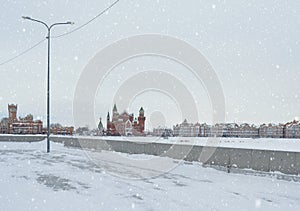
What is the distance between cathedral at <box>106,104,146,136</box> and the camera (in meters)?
126

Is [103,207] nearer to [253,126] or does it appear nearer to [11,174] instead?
[11,174]

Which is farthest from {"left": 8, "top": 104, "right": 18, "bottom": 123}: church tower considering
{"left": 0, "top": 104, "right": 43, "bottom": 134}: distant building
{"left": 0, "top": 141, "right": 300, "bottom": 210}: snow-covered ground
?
{"left": 0, "top": 141, "right": 300, "bottom": 210}: snow-covered ground

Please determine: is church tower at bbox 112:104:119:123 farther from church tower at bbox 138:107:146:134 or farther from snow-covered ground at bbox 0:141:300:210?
snow-covered ground at bbox 0:141:300:210

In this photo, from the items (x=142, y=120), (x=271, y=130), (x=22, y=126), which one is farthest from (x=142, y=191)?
(x=271, y=130)

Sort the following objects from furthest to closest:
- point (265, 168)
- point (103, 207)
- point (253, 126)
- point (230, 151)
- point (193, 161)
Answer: point (253, 126) < point (193, 161) < point (230, 151) < point (265, 168) < point (103, 207)

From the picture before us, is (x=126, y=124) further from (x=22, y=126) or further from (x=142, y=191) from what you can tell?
(x=142, y=191)

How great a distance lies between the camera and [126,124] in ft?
421

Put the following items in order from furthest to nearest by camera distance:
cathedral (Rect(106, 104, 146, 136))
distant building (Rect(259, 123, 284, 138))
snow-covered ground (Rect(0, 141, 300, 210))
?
distant building (Rect(259, 123, 284, 138)) < cathedral (Rect(106, 104, 146, 136)) < snow-covered ground (Rect(0, 141, 300, 210))

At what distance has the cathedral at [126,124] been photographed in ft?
414

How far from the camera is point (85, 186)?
32.0 ft

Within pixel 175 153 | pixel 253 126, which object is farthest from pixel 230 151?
pixel 253 126

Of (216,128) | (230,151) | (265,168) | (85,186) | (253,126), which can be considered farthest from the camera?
(253,126)

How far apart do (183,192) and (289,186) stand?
160 inches

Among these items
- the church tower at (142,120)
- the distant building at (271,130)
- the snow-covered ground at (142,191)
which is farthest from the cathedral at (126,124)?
the snow-covered ground at (142,191)
